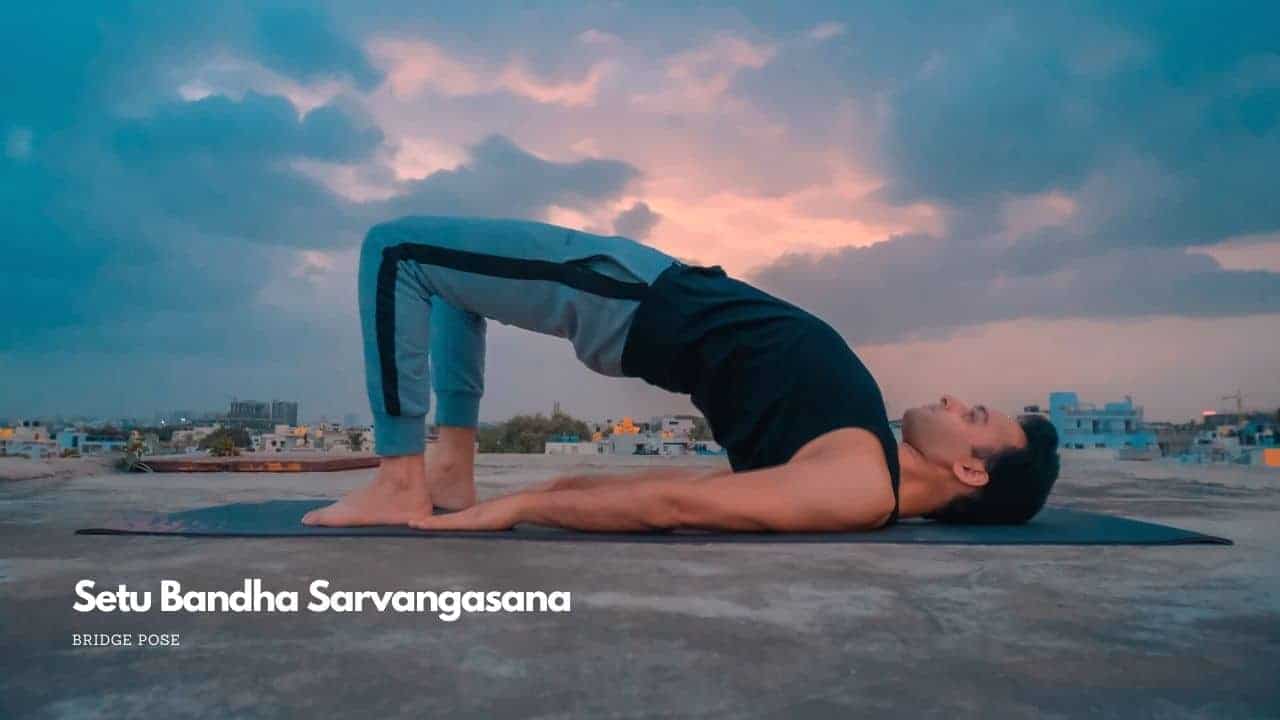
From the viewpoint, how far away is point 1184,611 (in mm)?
1122

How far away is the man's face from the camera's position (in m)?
1.98

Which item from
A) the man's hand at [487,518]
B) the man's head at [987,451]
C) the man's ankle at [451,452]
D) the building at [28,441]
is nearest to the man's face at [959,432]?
the man's head at [987,451]

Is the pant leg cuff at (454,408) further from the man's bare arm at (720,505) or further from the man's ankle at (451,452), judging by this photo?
the man's bare arm at (720,505)

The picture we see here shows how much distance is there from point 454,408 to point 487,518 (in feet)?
1.94

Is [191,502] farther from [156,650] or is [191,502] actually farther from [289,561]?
[156,650]

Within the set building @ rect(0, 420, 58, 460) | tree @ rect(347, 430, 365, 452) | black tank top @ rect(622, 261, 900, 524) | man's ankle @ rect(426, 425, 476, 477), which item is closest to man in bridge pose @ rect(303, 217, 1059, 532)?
black tank top @ rect(622, 261, 900, 524)

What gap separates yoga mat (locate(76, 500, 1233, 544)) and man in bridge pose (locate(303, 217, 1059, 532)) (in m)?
0.05

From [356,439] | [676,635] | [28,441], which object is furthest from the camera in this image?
[356,439]

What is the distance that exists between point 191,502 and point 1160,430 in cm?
1028

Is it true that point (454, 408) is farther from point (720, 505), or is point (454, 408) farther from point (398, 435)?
point (720, 505)

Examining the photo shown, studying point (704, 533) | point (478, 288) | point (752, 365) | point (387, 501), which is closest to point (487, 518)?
point (387, 501)

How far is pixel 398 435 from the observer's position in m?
2.04

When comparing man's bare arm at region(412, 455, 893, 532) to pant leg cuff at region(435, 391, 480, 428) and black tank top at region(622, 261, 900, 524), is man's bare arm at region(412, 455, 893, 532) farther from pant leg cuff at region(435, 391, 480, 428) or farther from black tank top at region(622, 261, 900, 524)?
pant leg cuff at region(435, 391, 480, 428)

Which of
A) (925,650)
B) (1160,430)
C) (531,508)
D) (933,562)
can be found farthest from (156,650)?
(1160,430)
